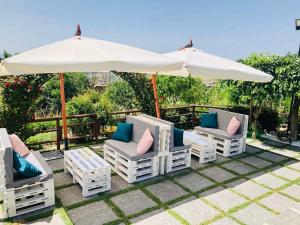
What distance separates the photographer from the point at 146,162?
441 centimetres

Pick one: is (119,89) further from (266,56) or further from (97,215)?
(97,215)

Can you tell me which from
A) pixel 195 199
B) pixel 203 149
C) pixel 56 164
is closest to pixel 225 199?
pixel 195 199

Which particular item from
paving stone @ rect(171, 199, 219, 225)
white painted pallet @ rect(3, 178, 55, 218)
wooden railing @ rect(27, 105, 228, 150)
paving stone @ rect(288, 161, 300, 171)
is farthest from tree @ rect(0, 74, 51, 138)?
paving stone @ rect(288, 161, 300, 171)

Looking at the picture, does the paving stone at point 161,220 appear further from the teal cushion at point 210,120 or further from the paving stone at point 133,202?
the teal cushion at point 210,120

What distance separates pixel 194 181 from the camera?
4395 millimetres

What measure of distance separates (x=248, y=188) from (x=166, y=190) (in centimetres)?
145

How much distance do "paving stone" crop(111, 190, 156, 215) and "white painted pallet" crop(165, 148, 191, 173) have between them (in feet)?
3.11

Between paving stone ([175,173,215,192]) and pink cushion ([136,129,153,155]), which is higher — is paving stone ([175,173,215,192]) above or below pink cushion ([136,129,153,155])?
below

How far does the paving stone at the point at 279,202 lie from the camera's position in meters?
3.61

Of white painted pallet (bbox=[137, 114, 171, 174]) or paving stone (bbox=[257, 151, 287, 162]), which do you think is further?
paving stone (bbox=[257, 151, 287, 162])

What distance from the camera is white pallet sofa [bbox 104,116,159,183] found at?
Answer: 4.25m

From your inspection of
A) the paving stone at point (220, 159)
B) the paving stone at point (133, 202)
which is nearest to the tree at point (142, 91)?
the paving stone at point (220, 159)

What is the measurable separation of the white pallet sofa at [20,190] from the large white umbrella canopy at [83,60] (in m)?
1.09

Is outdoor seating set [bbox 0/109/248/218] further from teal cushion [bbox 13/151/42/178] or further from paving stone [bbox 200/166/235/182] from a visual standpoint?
paving stone [bbox 200/166/235/182]
